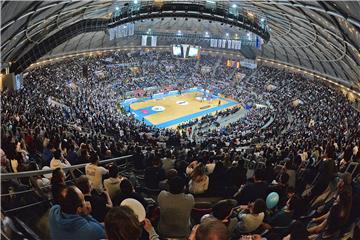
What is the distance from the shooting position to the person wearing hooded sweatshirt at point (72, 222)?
3.33m

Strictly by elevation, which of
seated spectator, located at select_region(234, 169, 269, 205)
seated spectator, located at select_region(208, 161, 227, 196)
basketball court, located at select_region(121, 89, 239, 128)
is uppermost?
seated spectator, located at select_region(234, 169, 269, 205)

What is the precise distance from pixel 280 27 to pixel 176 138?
74.3ft

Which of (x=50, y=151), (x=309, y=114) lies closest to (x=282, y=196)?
(x=50, y=151)

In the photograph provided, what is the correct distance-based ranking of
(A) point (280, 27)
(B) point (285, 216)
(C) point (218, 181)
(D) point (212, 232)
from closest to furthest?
(D) point (212, 232) < (B) point (285, 216) < (C) point (218, 181) < (A) point (280, 27)

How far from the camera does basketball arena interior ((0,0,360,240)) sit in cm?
464

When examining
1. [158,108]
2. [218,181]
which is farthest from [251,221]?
[158,108]

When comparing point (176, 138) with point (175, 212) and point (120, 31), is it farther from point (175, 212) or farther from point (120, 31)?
point (120, 31)

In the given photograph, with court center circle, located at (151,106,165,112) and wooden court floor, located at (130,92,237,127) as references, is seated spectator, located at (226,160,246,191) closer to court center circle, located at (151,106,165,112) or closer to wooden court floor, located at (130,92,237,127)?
wooden court floor, located at (130,92,237,127)

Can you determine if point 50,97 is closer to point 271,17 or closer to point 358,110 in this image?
point 271,17

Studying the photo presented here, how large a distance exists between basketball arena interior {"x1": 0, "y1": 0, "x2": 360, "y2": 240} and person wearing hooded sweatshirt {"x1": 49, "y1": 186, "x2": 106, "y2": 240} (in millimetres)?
14

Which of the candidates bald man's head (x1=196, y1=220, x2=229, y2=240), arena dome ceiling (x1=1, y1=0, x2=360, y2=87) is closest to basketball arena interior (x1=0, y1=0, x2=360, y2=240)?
bald man's head (x1=196, y1=220, x2=229, y2=240)

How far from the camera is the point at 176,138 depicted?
81.7 feet

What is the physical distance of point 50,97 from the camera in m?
30.1

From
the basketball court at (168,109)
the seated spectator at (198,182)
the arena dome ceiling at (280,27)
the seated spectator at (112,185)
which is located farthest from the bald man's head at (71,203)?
the basketball court at (168,109)
